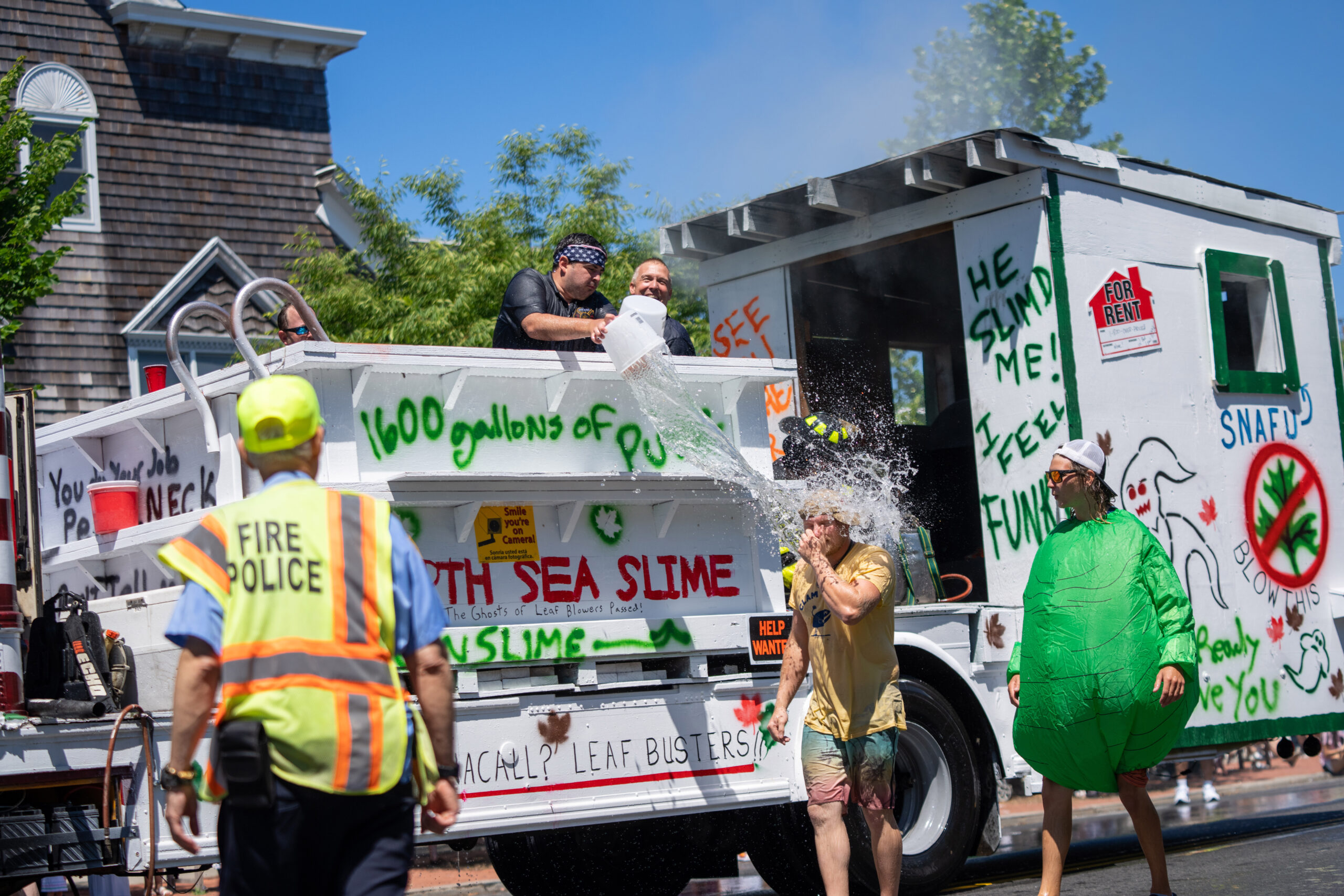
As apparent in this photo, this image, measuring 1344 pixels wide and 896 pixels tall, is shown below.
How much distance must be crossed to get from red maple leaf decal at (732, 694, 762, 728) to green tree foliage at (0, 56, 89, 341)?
22.9 feet

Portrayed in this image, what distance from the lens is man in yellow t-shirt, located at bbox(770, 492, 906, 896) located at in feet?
17.5

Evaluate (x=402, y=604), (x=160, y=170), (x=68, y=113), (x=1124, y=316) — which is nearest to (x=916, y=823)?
(x=1124, y=316)

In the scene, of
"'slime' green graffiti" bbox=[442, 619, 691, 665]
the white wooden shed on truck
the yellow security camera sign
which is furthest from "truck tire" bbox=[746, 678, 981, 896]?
the yellow security camera sign

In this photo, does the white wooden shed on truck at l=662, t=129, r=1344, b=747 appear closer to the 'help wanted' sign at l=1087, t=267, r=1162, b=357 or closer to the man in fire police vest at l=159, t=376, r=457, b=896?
the 'help wanted' sign at l=1087, t=267, r=1162, b=357

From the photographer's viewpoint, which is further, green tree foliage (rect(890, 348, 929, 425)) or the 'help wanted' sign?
green tree foliage (rect(890, 348, 929, 425))

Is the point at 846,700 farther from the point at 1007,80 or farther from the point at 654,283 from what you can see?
the point at 1007,80

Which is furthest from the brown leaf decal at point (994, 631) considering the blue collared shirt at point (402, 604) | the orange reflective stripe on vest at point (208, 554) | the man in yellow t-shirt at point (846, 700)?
the orange reflective stripe on vest at point (208, 554)

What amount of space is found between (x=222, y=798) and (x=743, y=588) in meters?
3.48

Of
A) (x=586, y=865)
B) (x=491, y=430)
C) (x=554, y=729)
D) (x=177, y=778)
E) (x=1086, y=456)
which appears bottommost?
(x=586, y=865)

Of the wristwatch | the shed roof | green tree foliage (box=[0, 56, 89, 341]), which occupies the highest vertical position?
green tree foliage (box=[0, 56, 89, 341])

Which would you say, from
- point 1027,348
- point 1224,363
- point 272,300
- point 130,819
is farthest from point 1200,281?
point 272,300

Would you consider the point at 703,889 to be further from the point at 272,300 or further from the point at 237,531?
the point at 272,300

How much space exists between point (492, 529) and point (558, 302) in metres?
1.31

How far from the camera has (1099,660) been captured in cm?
533
